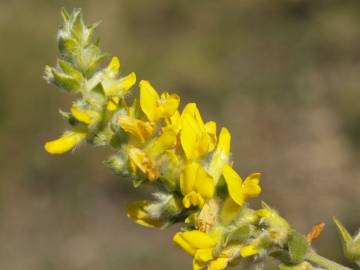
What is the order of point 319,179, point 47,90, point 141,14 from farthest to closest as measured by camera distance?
point 141,14, point 47,90, point 319,179

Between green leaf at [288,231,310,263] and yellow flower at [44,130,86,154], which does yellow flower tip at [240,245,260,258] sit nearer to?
green leaf at [288,231,310,263]

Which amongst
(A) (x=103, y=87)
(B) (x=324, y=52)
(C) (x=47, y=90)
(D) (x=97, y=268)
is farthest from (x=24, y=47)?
(A) (x=103, y=87)

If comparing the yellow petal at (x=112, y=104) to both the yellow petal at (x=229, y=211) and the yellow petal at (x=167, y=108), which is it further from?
the yellow petal at (x=229, y=211)

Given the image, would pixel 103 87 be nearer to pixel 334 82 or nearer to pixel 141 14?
pixel 334 82

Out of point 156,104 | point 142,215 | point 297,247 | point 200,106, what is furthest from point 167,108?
point 200,106

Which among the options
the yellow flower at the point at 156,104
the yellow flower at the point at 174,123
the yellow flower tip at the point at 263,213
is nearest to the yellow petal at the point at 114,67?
the yellow flower at the point at 156,104

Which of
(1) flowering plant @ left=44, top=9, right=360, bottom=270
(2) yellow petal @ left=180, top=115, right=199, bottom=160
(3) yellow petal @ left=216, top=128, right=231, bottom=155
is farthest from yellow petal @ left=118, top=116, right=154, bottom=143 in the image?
(3) yellow petal @ left=216, top=128, right=231, bottom=155

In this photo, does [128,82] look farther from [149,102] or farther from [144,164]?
[144,164]

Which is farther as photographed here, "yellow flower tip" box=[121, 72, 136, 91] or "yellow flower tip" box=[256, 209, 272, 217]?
"yellow flower tip" box=[121, 72, 136, 91]
